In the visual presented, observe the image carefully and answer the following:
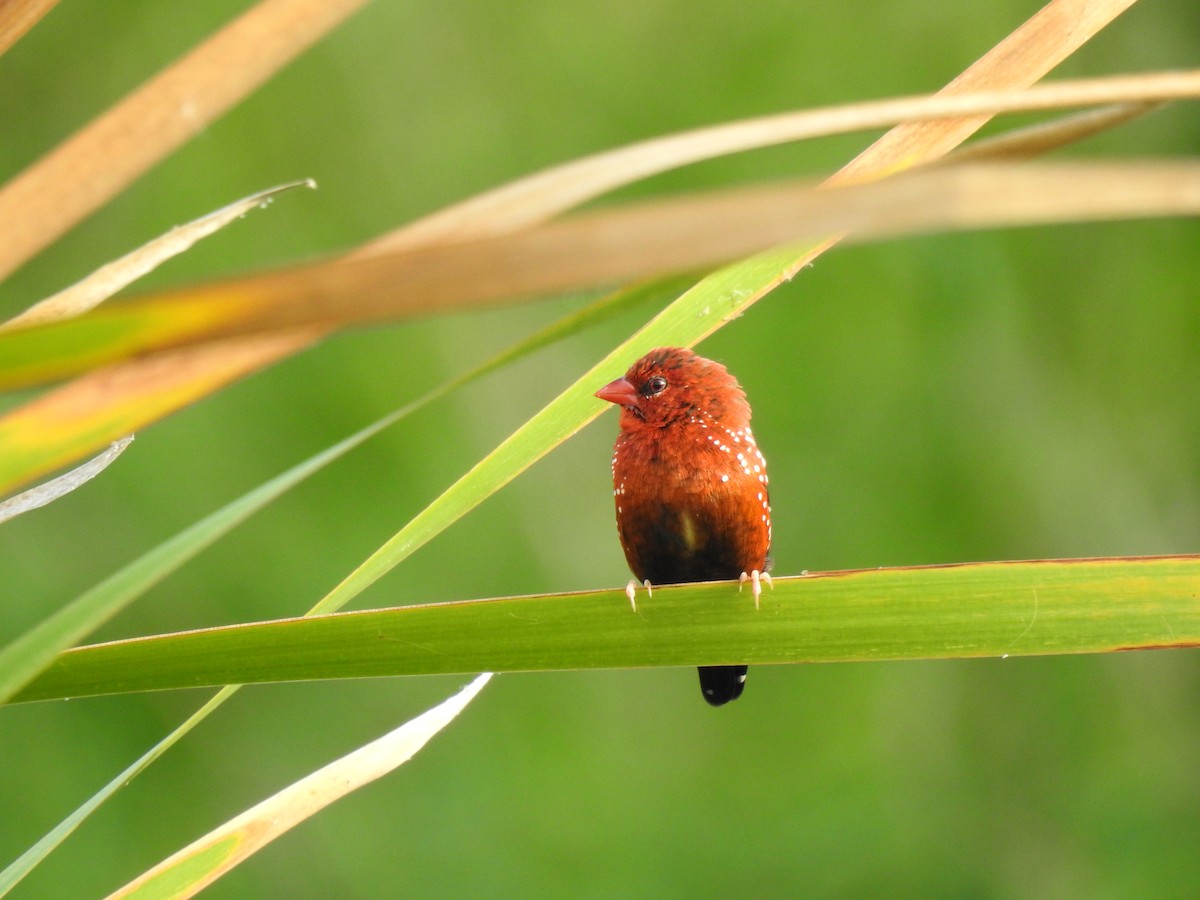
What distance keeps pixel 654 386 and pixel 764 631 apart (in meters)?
1.25

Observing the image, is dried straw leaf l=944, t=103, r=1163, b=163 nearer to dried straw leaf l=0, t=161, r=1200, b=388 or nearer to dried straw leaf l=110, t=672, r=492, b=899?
dried straw leaf l=0, t=161, r=1200, b=388

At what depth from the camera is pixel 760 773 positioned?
14.8 ft

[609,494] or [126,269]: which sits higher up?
[126,269]

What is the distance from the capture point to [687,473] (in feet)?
7.10

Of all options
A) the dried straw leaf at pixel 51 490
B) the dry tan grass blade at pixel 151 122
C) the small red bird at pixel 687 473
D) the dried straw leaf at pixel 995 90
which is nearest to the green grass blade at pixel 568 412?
the dried straw leaf at pixel 995 90

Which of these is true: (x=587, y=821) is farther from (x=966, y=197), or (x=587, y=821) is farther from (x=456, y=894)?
(x=966, y=197)

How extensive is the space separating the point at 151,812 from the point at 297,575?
103 centimetres

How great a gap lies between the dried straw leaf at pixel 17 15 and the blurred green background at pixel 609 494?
311 centimetres

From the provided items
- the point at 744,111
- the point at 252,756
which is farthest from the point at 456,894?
the point at 744,111

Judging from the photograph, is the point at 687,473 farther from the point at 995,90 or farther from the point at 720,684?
the point at 995,90

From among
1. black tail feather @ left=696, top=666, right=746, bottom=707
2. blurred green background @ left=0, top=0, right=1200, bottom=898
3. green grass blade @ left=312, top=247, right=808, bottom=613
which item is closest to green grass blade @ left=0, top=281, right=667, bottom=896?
green grass blade @ left=312, top=247, right=808, bottom=613

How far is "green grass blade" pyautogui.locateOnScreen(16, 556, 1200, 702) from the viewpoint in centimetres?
98

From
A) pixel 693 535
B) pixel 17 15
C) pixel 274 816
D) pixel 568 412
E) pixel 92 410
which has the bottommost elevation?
pixel 693 535

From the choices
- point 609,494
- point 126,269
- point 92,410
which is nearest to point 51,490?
point 126,269
